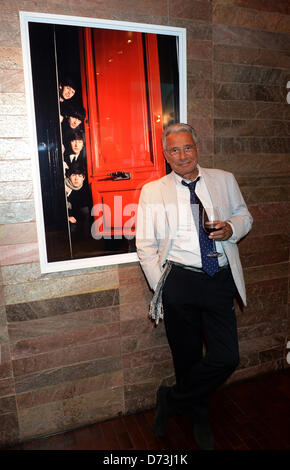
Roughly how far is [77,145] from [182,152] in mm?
646

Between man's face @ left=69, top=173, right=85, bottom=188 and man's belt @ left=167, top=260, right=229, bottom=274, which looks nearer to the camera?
man's belt @ left=167, top=260, right=229, bottom=274

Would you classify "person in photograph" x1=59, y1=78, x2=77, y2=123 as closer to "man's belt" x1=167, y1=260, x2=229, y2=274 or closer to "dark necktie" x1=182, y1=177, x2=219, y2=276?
"dark necktie" x1=182, y1=177, x2=219, y2=276

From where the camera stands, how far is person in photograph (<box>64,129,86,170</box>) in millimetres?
1980

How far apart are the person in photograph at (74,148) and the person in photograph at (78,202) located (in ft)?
0.10

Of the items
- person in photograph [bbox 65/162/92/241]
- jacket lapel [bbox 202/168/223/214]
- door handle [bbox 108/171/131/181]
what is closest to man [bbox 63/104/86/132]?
person in photograph [bbox 65/162/92/241]

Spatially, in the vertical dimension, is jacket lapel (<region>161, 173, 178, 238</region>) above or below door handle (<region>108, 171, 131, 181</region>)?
below

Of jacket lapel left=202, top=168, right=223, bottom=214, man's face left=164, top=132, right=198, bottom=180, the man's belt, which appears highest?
man's face left=164, top=132, right=198, bottom=180

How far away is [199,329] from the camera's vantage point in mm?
2039

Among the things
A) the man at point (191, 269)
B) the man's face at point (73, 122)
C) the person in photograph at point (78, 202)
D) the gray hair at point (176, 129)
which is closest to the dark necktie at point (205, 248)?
the man at point (191, 269)

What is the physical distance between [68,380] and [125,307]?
1.99ft

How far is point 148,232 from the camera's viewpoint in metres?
2.03

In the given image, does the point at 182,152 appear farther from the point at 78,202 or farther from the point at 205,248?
the point at 78,202

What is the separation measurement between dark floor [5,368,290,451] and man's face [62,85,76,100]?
7.06 feet
